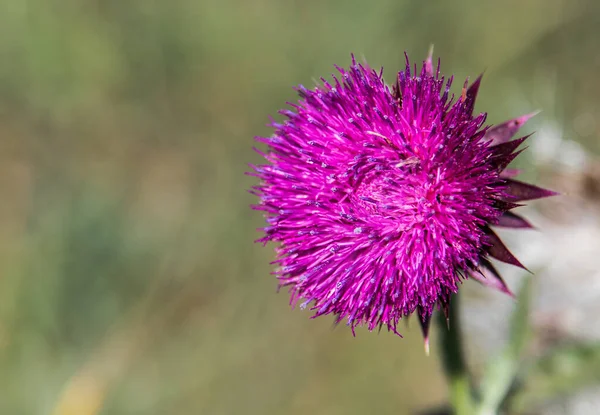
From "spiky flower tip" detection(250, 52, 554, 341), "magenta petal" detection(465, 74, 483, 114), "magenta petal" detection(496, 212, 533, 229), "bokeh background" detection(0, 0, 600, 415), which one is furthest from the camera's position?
"bokeh background" detection(0, 0, 600, 415)

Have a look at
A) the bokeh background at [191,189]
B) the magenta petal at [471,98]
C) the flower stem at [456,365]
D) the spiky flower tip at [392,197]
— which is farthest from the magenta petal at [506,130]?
the bokeh background at [191,189]

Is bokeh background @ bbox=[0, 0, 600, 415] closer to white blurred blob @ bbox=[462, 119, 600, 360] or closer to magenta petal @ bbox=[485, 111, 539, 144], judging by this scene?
white blurred blob @ bbox=[462, 119, 600, 360]

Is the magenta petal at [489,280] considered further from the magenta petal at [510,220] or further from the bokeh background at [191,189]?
the bokeh background at [191,189]

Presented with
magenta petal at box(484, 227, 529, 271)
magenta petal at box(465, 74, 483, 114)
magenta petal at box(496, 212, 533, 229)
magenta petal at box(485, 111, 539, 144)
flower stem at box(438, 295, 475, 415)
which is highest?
magenta petal at box(465, 74, 483, 114)

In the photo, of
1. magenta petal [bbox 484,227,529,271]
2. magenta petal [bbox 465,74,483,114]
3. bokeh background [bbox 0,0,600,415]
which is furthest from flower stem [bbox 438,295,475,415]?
bokeh background [bbox 0,0,600,415]

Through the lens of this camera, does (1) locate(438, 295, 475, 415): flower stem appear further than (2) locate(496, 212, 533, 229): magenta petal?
Yes

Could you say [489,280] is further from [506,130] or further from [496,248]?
[506,130]

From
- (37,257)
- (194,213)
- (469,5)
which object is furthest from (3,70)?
(469,5)

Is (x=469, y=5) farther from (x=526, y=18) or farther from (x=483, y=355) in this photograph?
(x=483, y=355)
